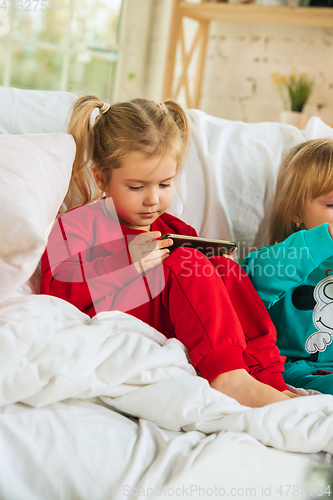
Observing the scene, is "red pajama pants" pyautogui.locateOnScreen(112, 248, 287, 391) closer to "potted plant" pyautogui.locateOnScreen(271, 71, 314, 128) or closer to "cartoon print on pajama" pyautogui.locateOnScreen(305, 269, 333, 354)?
"cartoon print on pajama" pyautogui.locateOnScreen(305, 269, 333, 354)

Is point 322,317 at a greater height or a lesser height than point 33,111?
lesser

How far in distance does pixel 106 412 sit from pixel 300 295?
0.58 m

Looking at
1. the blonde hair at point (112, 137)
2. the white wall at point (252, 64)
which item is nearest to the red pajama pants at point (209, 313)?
the blonde hair at point (112, 137)

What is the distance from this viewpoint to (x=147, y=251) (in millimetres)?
896

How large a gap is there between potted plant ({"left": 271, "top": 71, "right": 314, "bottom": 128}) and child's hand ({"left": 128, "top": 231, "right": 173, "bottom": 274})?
1.79 meters

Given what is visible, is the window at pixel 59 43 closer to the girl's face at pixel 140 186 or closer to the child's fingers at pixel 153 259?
the girl's face at pixel 140 186

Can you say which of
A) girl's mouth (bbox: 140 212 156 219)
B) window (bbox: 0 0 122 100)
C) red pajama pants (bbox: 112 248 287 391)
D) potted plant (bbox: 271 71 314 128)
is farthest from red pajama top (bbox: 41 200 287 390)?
window (bbox: 0 0 122 100)

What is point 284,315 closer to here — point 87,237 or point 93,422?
point 87,237

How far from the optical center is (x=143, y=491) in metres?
0.52

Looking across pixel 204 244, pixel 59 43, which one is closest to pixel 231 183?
pixel 204 244

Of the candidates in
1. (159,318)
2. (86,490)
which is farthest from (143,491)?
(159,318)

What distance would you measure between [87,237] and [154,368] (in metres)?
0.38

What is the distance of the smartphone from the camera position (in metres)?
0.93

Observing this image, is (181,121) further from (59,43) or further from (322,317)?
(59,43)
